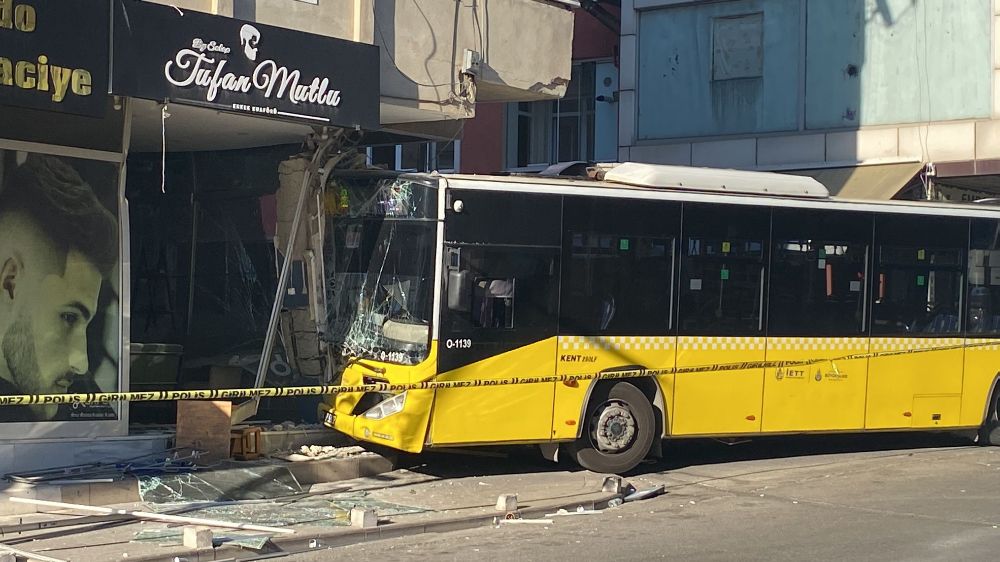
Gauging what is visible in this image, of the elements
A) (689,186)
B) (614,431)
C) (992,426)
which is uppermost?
(689,186)

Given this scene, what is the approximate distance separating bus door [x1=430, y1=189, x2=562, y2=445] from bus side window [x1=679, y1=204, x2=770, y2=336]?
1.67m

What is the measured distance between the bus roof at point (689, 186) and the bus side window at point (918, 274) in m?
0.25

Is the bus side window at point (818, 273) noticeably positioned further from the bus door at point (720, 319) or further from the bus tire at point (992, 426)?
the bus tire at point (992, 426)

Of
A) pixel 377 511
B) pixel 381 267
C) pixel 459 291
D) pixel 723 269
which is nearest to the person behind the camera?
pixel 377 511

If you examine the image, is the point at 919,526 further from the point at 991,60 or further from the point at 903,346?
the point at 991,60

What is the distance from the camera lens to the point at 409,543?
9680 millimetres

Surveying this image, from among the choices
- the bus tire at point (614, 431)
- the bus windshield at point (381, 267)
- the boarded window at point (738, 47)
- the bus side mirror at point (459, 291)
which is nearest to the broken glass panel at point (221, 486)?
the bus windshield at point (381, 267)

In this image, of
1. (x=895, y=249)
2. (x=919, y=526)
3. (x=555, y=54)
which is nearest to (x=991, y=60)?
(x=895, y=249)

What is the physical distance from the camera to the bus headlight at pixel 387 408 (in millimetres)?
12008

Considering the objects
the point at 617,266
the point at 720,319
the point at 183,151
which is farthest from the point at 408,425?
the point at 183,151

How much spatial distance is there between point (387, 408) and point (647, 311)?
9.93 ft

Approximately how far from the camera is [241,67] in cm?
1178

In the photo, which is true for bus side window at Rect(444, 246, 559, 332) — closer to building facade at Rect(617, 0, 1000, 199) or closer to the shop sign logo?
the shop sign logo

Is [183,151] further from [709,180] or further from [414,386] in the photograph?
[709,180]
